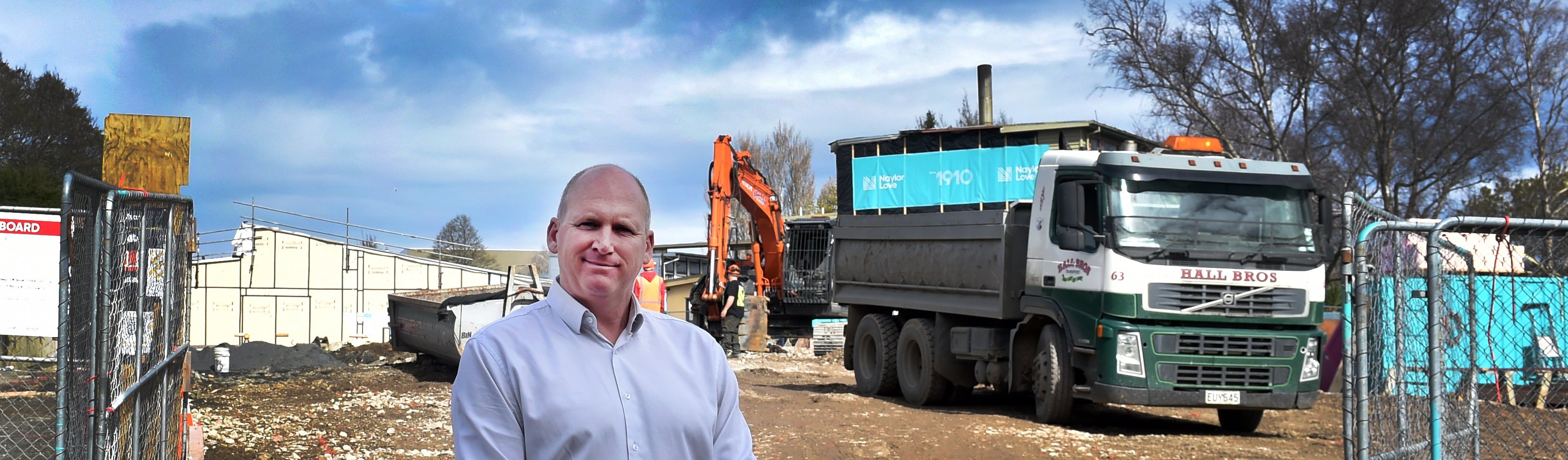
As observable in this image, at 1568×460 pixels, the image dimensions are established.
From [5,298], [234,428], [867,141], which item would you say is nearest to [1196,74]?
[867,141]

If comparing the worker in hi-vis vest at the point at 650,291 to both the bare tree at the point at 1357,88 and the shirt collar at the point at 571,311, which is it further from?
the bare tree at the point at 1357,88

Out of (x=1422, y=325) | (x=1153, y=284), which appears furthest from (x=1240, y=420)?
(x=1422, y=325)

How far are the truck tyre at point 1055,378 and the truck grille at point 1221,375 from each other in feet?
3.30

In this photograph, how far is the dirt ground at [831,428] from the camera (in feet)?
32.3

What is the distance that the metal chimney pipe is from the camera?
3322cm

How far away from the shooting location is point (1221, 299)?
10.9 m

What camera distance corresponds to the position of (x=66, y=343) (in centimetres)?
450

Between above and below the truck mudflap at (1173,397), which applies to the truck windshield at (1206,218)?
above

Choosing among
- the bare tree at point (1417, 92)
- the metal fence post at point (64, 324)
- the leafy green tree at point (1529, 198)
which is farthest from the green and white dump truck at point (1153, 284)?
the leafy green tree at point (1529, 198)

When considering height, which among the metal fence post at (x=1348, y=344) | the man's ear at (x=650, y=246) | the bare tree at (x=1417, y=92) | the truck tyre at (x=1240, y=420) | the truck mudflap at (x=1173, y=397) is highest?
the bare tree at (x=1417, y=92)

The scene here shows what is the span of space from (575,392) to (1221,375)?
32.3ft

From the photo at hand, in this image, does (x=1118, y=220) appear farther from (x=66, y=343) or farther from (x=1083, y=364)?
(x=66, y=343)

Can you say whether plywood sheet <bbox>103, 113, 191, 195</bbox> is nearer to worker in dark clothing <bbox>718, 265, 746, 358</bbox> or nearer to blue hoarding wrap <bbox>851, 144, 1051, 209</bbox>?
blue hoarding wrap <bbox>851, 144, 1051, 209</bbox>

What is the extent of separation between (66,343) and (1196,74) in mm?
27856
